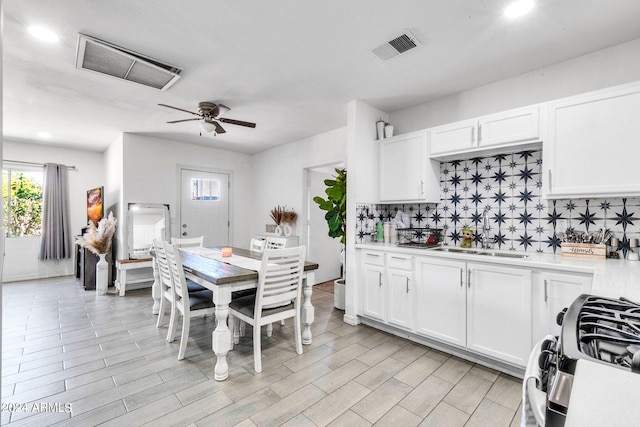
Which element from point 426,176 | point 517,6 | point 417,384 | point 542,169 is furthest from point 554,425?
point 426,176

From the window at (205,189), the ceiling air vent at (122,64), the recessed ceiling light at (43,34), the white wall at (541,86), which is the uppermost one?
the recessed ceiling light at (43,34)

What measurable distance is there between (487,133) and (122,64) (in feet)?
10.8

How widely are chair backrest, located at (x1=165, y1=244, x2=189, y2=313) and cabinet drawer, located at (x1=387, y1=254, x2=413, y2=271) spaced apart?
192 cm

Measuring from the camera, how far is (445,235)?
325cm

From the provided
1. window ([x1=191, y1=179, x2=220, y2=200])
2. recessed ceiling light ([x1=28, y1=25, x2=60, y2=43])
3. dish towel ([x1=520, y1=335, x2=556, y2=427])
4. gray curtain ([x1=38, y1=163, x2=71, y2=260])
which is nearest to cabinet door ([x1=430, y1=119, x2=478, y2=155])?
dish towel ([x1=520, y1=335, x2=556, y2=427])

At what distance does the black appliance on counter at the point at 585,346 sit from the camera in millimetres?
557

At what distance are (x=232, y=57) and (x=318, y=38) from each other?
79 cm

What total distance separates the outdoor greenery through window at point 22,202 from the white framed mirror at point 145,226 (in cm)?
229

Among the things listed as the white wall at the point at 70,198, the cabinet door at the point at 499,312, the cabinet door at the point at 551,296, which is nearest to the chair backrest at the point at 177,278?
the cabinet door at the point at 499,312

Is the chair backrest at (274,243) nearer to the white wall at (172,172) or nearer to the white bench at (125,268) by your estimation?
the white bench at (125,268)

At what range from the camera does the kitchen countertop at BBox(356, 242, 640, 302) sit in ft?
3.95

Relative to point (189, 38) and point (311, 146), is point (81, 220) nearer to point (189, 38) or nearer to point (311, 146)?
point (311, 146)

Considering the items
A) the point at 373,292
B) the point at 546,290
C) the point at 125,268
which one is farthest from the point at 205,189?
the point at 546,290

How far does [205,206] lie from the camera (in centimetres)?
578
